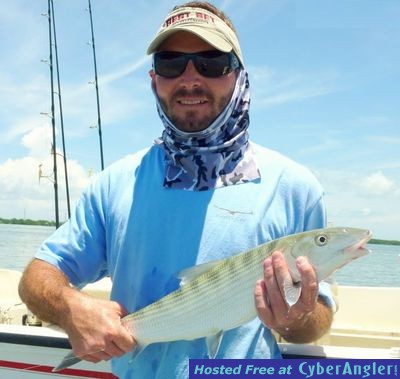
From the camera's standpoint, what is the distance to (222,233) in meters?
2.12

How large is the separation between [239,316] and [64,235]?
2.84ft

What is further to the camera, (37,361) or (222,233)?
(37,361)

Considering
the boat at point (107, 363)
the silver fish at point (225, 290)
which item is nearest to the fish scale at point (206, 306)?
the silver fish at point (225, 290)

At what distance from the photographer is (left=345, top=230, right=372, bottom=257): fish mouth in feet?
5.81

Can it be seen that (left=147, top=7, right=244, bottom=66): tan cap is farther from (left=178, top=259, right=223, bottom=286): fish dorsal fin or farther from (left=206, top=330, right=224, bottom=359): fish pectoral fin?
(left=206, top=330, right=224, bottom=359): fish pectoral fin

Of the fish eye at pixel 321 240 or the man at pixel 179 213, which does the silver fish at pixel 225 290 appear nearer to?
the fish eye at pixel 321 240

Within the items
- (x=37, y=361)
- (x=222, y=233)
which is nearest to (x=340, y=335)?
(x=37, y=361)

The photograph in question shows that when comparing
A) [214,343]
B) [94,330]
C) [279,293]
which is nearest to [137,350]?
[94,330]

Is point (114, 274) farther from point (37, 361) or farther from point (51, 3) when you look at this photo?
point (51, 3)

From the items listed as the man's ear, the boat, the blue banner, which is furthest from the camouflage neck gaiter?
the boat

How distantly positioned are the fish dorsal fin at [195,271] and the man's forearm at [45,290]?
45 cm

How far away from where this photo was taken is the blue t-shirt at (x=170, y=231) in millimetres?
2105

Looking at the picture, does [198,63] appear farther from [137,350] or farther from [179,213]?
[137,350]

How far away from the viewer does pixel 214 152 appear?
2299mm
